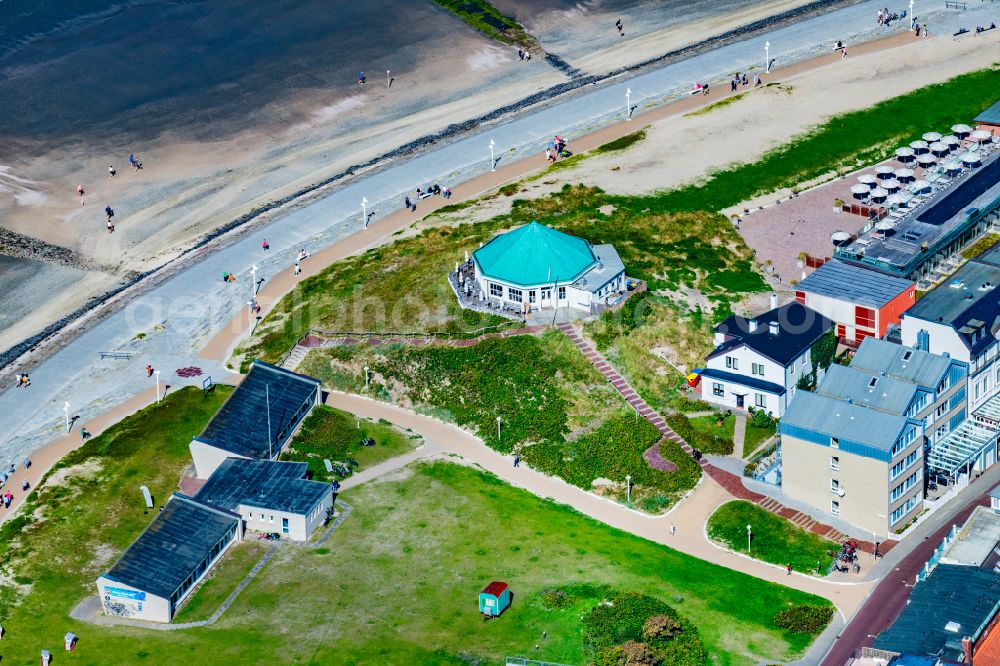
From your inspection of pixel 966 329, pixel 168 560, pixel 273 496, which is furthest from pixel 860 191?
pixel 168 560

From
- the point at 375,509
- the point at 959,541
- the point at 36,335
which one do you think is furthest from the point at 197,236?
the point at 959,541

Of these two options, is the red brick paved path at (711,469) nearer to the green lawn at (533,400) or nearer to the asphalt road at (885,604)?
the green lawn at (533,400)

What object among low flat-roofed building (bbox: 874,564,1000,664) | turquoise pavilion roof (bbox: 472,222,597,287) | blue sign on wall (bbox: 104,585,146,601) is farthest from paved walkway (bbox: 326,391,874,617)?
blue sign on wall (bbox: 104,585,146,601)

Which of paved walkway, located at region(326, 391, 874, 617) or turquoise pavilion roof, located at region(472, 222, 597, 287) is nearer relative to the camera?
paved walkway, located at region(326, 391, 874, 617)

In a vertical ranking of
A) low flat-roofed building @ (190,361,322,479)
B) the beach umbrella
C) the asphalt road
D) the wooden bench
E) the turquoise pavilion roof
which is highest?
the turquoise pavilion roof

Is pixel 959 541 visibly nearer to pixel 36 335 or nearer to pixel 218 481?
pixel 218 481

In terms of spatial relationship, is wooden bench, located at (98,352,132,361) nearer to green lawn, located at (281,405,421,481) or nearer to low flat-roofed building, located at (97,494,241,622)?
green lawn, located at (281,405,421,481)

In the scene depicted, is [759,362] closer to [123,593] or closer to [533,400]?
[533,400]
